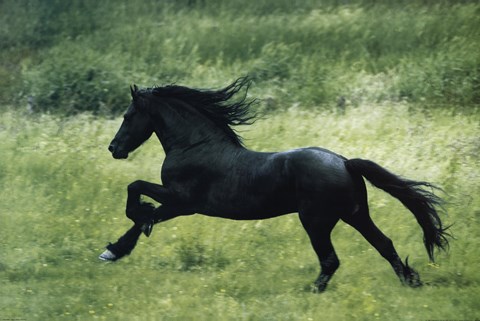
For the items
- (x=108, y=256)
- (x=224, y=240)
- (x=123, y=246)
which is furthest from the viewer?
(x=224, y=240)

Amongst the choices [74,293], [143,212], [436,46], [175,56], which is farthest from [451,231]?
[175,56]

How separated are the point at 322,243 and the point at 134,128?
249cm

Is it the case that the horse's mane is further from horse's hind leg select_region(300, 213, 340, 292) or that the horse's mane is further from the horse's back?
horse's hind leg select_region(300, 213, 340, 292)

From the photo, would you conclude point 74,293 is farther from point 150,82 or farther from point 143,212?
point 150,82

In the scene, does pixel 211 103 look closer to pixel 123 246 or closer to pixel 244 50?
pixel 123 246

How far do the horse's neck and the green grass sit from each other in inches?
50.9

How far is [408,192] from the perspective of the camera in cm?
895

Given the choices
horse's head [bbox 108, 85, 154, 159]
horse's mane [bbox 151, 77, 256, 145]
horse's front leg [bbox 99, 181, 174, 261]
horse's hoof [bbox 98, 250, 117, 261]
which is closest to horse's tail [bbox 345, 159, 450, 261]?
horse's mane [bbox 151, 77, 256, 145]

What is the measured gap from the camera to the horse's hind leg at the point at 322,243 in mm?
8961

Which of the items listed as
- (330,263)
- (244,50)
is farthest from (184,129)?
(244,50)

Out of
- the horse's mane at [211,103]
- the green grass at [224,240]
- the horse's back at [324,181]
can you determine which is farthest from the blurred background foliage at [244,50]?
the horse's back at [324,181]

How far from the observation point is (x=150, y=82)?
15844mm

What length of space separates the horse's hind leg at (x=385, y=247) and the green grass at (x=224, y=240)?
0.42 ft

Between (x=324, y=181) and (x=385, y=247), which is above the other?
(x=324, y=181)
